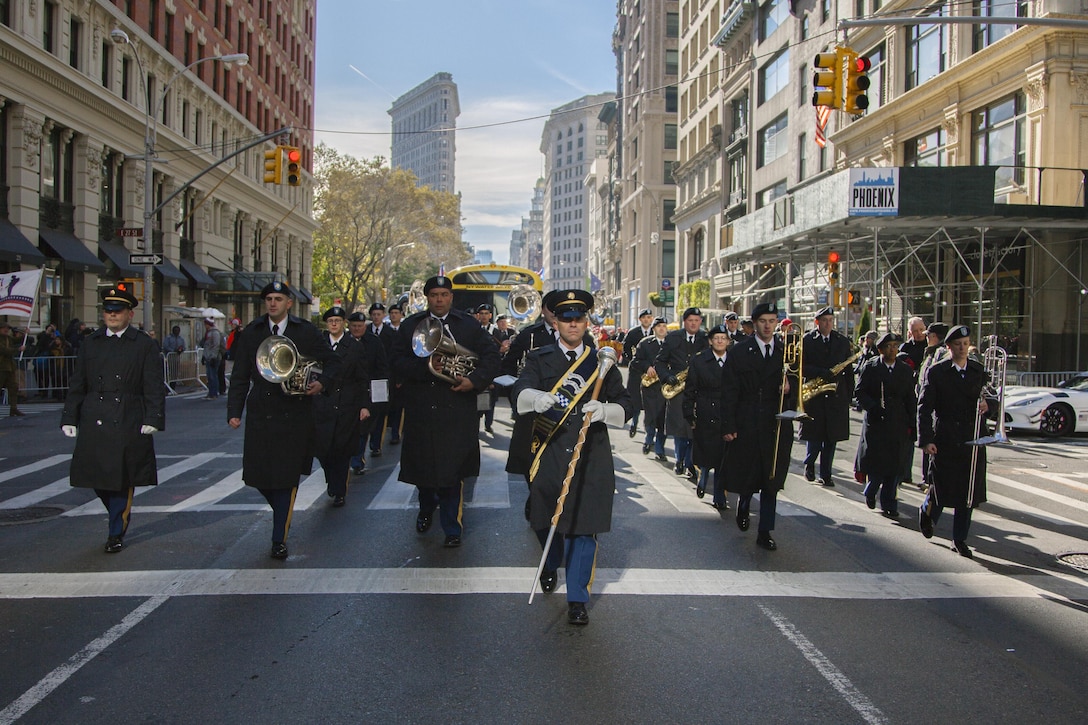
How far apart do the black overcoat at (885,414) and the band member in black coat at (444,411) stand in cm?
403

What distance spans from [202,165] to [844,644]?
40.6m

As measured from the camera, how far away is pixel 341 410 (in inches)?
359

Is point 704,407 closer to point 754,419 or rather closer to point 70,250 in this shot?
point 754,419

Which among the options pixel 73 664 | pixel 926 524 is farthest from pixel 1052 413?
pixel 73 664

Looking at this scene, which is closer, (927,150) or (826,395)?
(826,395)

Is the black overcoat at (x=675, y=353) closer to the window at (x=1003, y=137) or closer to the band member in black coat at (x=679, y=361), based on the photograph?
the band member in black coat at (x=679, y=361)

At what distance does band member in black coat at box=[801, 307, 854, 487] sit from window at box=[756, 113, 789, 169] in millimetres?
30085

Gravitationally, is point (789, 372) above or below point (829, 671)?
above

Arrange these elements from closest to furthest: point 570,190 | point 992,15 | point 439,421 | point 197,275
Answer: point 439,421
point 992,15
point 197,275
point 570,190

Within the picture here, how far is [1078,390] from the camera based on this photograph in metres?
16.2

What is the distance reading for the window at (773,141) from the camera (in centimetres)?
3919

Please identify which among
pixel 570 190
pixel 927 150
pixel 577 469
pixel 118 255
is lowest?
pixel 577 469

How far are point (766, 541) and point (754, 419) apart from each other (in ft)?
3.26

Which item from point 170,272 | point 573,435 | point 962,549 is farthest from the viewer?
point 170,272
